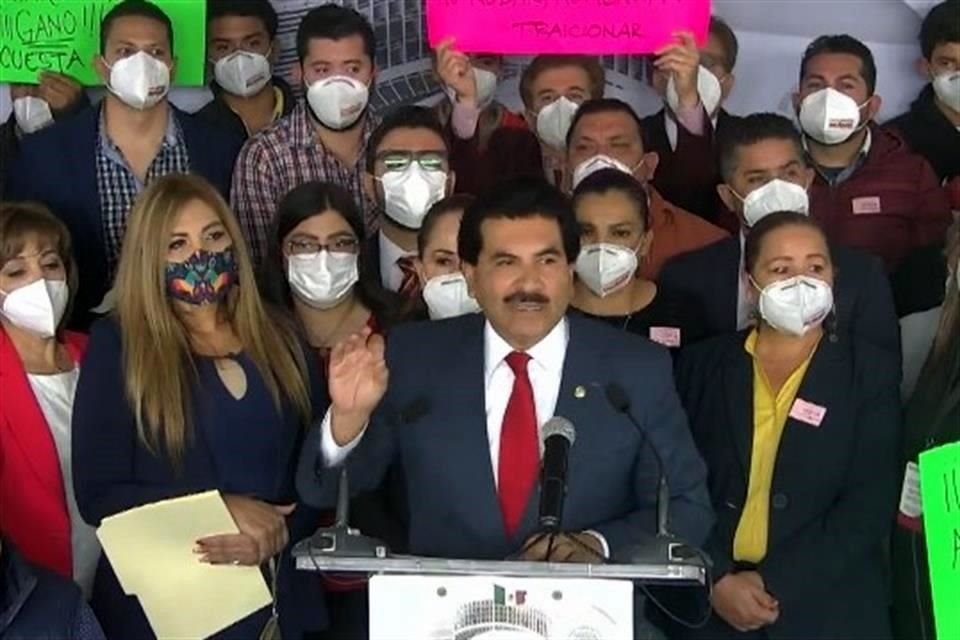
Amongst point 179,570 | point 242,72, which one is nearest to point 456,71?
point 242,72

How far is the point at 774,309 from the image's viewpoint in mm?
3330

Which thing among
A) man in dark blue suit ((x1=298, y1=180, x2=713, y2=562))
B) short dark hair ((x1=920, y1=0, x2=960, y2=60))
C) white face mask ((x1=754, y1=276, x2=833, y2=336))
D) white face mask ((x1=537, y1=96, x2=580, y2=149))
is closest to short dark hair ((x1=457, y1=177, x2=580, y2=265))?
man in dark blue suit ((x1=298, y1=180, x2=713, y2=562))

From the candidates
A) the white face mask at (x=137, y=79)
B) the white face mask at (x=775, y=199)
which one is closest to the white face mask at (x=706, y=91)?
the white face mask at (x=775, y=199)

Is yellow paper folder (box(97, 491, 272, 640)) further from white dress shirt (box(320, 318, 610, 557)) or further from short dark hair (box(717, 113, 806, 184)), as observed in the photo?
short dark hair (box(717, 113, 806, 184))

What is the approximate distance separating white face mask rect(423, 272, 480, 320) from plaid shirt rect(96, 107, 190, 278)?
0.91 metres

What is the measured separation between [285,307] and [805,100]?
1602mm

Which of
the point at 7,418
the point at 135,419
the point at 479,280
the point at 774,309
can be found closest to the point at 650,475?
the point at 479,280

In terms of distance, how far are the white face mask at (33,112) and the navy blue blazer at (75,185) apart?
30 centimetres

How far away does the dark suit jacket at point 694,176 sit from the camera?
166 inches

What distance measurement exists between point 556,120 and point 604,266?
0.86m

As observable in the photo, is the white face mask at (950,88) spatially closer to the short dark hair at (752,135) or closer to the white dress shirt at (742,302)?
the short dark hair at (752,135)

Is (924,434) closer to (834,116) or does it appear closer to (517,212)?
(517,212)

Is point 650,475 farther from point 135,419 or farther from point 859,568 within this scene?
point 135,419

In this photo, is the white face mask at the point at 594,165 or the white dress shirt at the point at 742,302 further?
the white face mask at the point at 594,165
